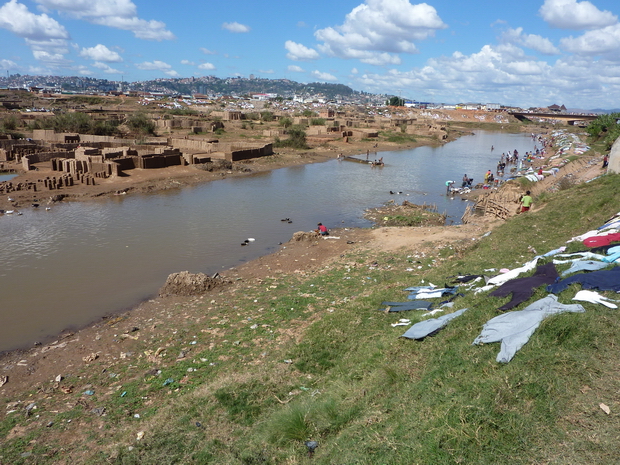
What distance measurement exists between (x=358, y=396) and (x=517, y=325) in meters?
2.20

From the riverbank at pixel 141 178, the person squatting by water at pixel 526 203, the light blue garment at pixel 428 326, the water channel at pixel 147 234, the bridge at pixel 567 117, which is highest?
the bridge at pixel 567 117

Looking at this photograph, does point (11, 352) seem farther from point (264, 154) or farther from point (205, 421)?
point (264, 154)

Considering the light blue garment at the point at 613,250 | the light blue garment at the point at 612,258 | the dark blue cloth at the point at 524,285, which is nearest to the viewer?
the dark blue cloth at the point at 524,285

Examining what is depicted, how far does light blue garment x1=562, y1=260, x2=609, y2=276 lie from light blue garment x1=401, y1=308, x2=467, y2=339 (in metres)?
1.86

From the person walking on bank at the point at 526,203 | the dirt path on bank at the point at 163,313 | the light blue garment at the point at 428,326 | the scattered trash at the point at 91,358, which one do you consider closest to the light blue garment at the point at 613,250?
the light blue garment at the point at 428,326

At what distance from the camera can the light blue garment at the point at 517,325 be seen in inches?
189

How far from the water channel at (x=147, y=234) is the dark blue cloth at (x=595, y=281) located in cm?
982

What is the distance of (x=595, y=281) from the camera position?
584 centimetres

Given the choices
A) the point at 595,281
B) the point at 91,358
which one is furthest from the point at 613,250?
the point at 91,358

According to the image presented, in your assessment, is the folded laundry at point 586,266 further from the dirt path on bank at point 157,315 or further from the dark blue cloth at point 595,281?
the dirt path on bank at point 157,315

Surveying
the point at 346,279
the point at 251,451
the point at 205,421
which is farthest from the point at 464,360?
the point at 346,279

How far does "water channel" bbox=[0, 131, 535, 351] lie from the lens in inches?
437

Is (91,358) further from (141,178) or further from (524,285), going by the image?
(141,178)

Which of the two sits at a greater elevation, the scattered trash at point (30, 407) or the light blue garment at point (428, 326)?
the light blue garment at point (428, 326)
